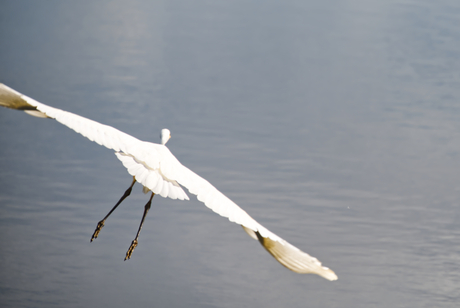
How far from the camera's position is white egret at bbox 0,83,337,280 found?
3.65m

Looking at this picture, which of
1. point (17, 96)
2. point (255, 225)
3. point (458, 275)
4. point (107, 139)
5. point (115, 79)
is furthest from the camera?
point (115, 79)

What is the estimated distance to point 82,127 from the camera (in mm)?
3965

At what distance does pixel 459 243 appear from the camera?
383 inches

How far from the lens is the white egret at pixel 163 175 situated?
3.65 m

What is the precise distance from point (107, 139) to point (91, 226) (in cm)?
639

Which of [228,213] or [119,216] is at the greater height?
[119,216]

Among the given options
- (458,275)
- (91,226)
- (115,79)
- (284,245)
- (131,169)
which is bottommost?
(284,245)

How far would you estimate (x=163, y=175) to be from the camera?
4.06 metres

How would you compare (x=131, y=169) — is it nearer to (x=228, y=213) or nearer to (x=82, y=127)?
(x=82, y=127)

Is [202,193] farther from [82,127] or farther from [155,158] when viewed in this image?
[82,127]

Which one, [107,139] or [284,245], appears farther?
[107,139]

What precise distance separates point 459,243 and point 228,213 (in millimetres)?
7244

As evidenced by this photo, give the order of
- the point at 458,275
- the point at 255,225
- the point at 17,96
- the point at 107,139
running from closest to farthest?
the point at 255,225 → the point at 17,96 → the point at 107,139 → the point at 458,275

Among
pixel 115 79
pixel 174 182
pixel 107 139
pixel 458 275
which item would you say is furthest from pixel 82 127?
pixel 115 79
